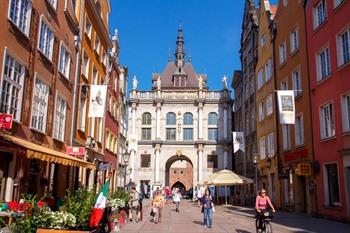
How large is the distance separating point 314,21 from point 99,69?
14400mm

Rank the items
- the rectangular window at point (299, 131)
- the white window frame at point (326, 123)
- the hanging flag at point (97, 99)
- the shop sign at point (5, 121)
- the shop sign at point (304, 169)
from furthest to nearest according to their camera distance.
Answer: the rectangular window at point (299, 131), the shop sign at point (304, 169), the white window frame at point (326, 123), the hanging flag at point (97, 99), the shop sign at point (5, 121)

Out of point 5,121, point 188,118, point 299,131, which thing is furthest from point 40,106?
point 188,118

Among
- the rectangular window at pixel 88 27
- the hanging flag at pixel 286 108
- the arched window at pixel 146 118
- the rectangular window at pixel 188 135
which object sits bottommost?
the hanging flag at pixel 286 108

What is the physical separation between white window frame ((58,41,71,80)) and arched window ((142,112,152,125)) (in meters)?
40.8

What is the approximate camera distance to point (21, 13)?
14.6 meters

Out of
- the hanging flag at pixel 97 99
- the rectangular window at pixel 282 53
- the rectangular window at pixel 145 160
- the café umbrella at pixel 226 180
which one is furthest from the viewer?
the rectangular window at pixel 145 160

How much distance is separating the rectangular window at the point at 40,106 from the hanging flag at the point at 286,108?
11.9 metres

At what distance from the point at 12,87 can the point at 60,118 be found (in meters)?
6.07

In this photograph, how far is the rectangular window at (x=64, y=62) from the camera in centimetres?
1946

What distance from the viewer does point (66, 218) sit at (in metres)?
9.66

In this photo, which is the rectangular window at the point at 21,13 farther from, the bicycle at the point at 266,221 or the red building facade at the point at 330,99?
the red building facade at the point at 330,99

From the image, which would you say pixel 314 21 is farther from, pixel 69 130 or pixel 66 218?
pixel 66 218

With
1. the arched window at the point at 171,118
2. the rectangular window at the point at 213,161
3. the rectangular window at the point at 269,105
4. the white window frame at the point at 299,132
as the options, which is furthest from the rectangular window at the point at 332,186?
the arched window at the point at 171,118

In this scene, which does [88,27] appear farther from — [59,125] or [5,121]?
[5,121]
